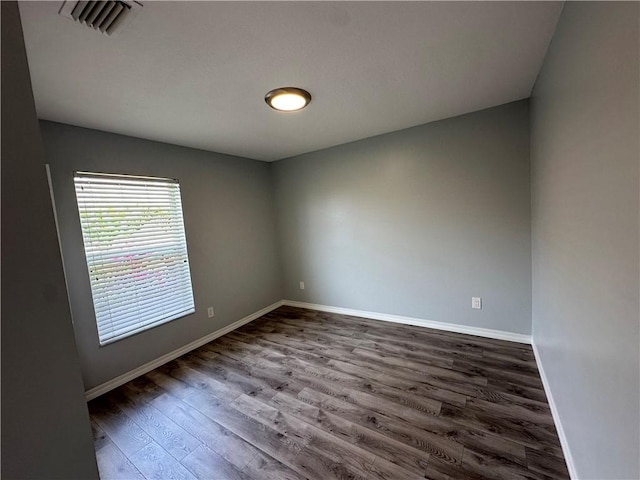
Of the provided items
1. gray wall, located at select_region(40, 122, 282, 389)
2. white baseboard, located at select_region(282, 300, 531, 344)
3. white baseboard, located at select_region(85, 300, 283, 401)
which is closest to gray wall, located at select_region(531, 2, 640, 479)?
white baseboard, located at select_region(282, 300, 531, 344)

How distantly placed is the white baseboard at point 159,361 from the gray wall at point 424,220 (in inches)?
43.5

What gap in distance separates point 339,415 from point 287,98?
230 centimetres

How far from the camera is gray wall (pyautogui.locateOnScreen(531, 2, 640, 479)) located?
0.79 m

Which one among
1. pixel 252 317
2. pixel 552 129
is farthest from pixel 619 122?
pixel 252 317

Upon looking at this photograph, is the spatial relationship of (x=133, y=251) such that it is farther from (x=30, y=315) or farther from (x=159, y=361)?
(x=30, y=315)

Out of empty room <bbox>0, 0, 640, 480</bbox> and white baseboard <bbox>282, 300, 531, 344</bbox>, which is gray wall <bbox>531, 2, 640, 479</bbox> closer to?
empty room <bbox>0, 0, 640, 480</bbox>

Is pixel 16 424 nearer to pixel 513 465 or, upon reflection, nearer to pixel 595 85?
pixel 595 85

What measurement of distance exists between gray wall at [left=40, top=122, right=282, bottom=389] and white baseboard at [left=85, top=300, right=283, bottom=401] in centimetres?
5

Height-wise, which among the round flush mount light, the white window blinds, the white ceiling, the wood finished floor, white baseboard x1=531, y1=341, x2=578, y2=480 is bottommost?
the wood finished floor

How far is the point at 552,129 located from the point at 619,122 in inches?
36.7

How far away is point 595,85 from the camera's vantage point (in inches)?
38.9

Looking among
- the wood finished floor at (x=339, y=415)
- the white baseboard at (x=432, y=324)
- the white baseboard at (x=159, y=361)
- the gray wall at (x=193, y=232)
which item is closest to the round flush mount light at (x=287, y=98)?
the gray wall at (x=193, y=232)

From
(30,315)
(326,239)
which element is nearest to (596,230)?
(30,315)

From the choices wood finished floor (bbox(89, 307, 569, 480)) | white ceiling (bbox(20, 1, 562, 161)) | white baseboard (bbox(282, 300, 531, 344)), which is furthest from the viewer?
white baseboard (bbox(282, 300, 531, 344))
